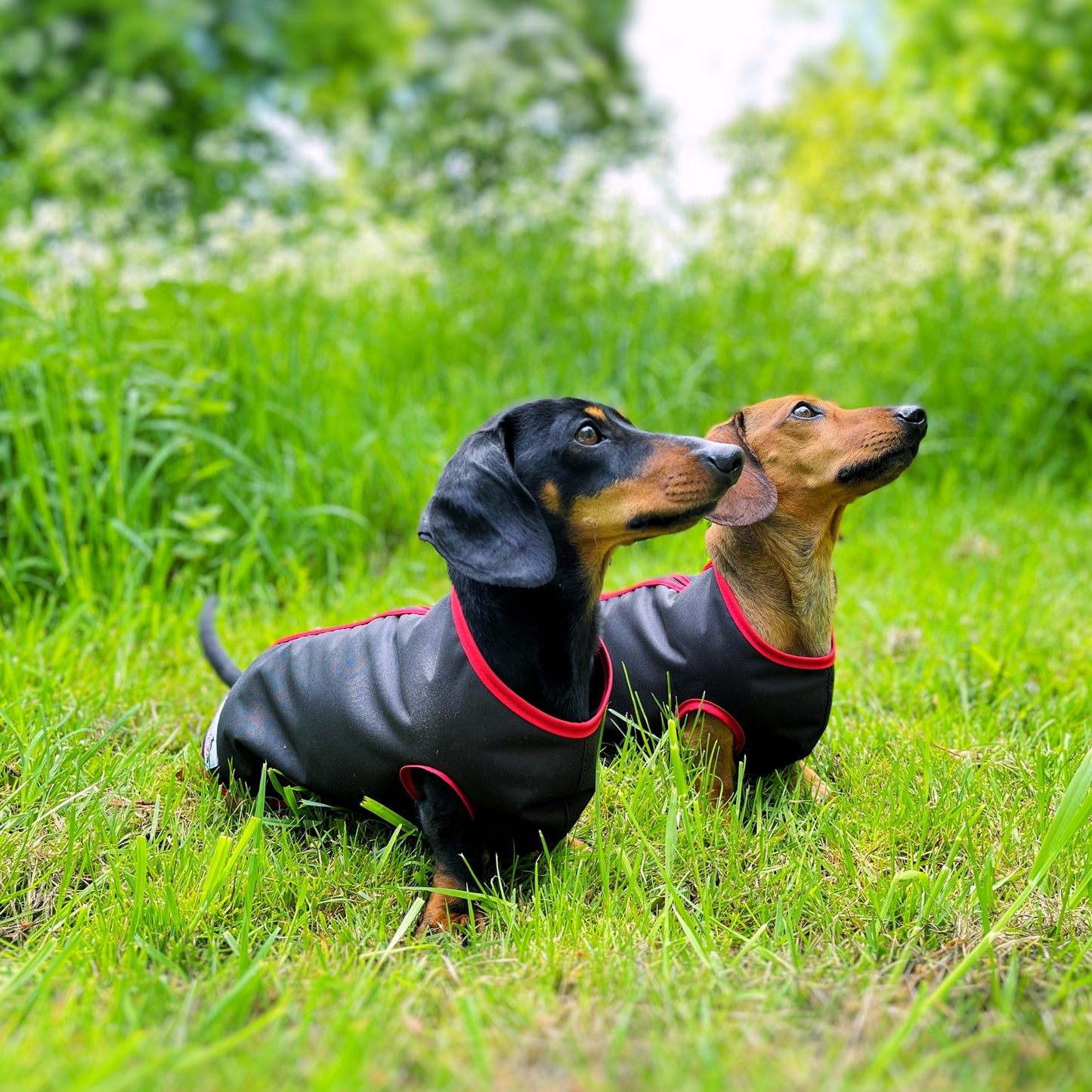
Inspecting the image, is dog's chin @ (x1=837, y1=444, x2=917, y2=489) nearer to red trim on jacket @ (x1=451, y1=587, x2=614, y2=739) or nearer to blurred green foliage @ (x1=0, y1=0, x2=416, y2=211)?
red trim on jacket @ (x1=451, y1=587, x2=614, y2=739)

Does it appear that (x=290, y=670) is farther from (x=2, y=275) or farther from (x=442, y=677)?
(x=2, y=275)

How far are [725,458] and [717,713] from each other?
2.25 ft

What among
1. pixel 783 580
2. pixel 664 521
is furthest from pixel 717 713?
pixel 664 521

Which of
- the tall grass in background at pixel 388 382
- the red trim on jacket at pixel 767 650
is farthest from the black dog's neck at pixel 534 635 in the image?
the tall grass in background at pixel 388 382

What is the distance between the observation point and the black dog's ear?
189 cm

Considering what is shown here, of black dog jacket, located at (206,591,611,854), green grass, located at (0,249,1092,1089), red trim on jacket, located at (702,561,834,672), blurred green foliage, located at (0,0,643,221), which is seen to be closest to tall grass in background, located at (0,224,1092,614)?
green grass, located at (0,249,1092,1089)

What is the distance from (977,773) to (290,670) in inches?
65.8

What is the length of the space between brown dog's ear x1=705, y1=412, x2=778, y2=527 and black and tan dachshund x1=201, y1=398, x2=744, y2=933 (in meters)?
0.36

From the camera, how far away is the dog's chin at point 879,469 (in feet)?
8.16

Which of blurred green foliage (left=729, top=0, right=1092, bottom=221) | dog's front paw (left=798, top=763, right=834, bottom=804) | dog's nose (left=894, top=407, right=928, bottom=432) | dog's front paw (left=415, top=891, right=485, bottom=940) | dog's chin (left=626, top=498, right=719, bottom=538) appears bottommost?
dog's front paw (left=798, top=763, right=834, bottom=804)

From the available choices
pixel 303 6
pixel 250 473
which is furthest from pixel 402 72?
pixel 250 473

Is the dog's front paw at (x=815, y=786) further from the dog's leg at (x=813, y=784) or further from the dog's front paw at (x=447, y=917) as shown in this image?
the dog's front paw at (x=447, y=917)

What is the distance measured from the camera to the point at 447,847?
2051 millimetres

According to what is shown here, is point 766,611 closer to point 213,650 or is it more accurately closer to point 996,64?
point 213,650
